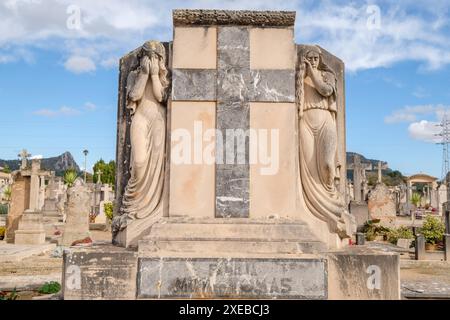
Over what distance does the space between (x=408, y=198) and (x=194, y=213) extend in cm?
5188

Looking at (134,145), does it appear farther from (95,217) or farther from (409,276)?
(95,217)

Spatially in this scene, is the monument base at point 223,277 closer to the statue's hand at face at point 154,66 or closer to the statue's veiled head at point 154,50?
the statue's hand at face at point 154,66

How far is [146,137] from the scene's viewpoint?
17.9 ft

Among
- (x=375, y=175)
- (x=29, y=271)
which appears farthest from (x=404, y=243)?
(x=375, y=175)

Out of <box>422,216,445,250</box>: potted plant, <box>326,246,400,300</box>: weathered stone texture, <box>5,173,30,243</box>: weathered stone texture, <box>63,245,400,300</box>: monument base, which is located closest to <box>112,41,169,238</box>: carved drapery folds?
<box>63,245,400,300</box>: monument base

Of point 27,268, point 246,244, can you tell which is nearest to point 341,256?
point 246,244

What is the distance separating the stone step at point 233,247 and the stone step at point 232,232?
6cm

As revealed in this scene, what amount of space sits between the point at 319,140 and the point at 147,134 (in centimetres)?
212

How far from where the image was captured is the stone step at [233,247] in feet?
16.1

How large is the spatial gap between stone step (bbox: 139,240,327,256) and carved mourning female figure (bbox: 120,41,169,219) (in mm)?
547

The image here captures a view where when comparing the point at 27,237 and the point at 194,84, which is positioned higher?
the point at 194,84

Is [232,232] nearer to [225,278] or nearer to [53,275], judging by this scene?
Answer: [225,278]

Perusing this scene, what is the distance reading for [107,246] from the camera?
5449 mm

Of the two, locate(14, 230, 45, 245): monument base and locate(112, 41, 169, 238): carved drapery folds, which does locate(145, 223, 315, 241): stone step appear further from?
locate(14, 230, 45, 245): monument base
